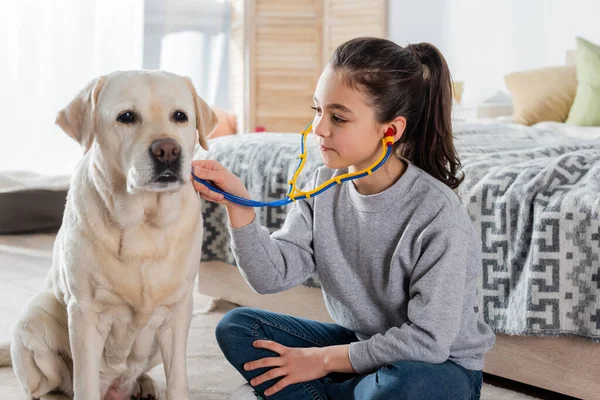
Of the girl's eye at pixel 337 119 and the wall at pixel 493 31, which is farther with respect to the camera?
the wall at pixel 493 31

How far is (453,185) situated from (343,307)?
371 millimetres

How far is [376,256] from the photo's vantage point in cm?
152

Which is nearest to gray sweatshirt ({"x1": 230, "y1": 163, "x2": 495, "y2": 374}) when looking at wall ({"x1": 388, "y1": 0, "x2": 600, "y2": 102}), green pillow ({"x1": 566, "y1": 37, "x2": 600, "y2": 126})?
green pillow ({"x1": 566, "y1": 37, "x2": 600, "y2": 126})

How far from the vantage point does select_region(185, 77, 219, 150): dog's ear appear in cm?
146

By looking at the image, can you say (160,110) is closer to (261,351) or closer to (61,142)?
(261,351)

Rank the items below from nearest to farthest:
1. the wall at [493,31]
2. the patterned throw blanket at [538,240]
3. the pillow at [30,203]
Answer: the patterned throw blanket at [538,240] → the pillow at [30,203] → the wall at [493,31]

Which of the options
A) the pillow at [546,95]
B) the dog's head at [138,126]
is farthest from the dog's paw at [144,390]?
the pillow at [546,95]

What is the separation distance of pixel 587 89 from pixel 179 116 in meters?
2.72

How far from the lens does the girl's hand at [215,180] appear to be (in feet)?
4.81

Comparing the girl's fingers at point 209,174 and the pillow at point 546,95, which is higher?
the pillow at point 546,95

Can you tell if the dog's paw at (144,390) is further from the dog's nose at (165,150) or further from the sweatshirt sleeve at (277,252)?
the dog's nose at (165,150)

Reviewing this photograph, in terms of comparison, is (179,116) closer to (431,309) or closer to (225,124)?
(431,309)

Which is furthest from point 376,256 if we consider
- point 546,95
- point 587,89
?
point 546,95

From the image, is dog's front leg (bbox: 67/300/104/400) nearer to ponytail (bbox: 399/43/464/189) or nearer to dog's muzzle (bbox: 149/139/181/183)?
dog's muzzle (bbox: 149/139/181/183)
